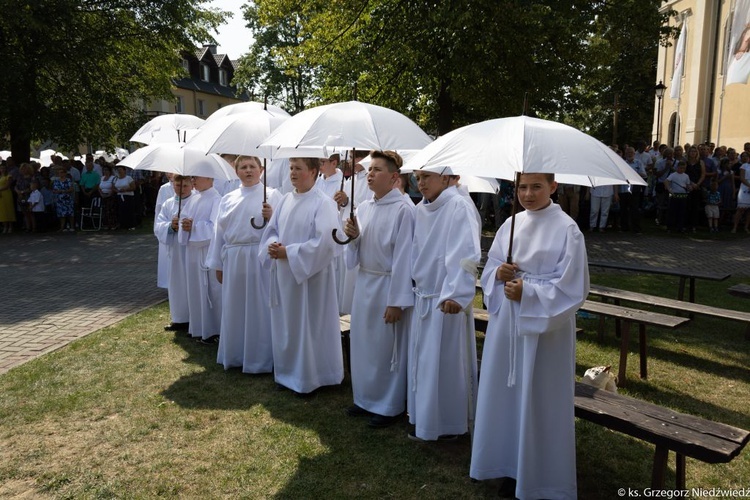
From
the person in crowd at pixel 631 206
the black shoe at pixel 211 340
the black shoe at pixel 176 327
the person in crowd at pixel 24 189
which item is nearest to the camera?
the black shoe at pixel 211 340

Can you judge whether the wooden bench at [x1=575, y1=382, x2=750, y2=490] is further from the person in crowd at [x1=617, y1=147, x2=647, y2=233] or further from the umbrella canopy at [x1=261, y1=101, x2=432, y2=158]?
the person in crowd at [x1=617, y1=147, x2=647, y2=233]

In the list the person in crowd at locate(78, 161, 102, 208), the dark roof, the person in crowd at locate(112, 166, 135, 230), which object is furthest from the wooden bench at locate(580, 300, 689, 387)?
the dark roof

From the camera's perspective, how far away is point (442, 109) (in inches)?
675

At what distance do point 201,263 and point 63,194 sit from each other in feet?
40.5

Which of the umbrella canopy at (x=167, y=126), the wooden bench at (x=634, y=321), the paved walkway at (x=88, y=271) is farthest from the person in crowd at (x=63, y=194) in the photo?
the wooden bench at (x=634, y=321)

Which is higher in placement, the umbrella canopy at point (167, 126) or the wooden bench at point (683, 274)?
the umbrella canopy at point (167, 126)

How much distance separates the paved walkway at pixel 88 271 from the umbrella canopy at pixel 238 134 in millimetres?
3139

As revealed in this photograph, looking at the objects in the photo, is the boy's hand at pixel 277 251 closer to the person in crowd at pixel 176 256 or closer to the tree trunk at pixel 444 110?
the person in crowd at pixel 176 256

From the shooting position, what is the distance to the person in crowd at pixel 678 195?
15672 millimetres

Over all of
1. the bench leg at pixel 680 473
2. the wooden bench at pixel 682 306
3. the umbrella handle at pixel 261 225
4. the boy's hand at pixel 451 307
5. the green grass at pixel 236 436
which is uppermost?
the umbrella handle at pixel 261 225

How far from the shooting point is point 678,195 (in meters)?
15.8

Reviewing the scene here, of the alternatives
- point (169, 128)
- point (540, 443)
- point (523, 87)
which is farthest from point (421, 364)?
point (523, 87)

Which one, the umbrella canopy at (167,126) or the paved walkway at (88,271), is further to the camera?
the umbrella canopy at (167,126)

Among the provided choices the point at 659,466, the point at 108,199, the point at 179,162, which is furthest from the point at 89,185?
the point at 659,466
